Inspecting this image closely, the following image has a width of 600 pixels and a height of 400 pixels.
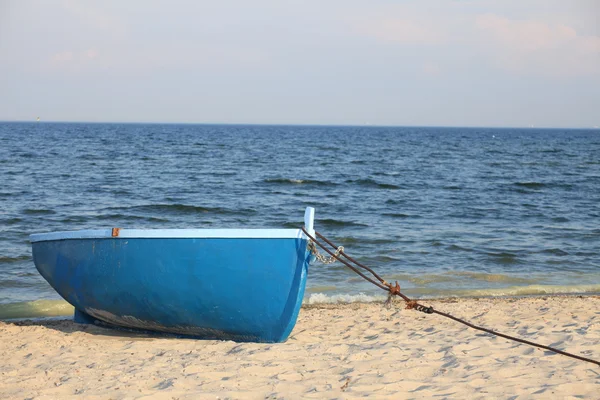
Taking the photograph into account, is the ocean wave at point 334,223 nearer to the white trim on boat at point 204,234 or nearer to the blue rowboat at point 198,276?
the blue rowboat at point 198,276

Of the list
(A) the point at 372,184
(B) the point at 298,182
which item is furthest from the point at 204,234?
(A) the point at 372,184

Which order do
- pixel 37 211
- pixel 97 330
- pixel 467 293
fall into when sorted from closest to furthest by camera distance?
pixel 97 330
pixel 467 293
pixel 37 211

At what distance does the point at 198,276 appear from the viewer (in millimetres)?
5949

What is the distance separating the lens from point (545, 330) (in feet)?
21.3

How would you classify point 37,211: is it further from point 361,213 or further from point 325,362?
point 325,362

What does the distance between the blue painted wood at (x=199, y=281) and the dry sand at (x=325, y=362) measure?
230mm

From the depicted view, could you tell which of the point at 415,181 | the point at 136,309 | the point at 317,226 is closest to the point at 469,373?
the point at 136,309

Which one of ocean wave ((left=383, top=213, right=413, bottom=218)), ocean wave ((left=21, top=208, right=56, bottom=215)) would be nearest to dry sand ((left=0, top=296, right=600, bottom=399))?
ocean wave ((left=21, top=208, right=56, bottom=215))

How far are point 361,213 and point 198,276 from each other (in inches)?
464

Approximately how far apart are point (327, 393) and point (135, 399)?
1351 mm

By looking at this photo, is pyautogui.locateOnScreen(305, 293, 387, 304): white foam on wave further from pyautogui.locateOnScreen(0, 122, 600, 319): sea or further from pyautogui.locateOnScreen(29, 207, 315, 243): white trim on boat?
pyautogui.locateOnScreen(29, 207, 315, 243): white trim on boat

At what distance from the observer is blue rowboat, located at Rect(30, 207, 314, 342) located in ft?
19.2

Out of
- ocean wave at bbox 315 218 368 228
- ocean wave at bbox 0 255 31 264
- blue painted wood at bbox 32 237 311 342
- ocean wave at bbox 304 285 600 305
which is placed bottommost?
ocean wave at bbox 0 255 31 264

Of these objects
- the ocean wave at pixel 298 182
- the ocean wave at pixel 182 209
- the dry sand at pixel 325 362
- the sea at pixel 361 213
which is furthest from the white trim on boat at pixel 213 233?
the ocean wave at pixel 298 182
